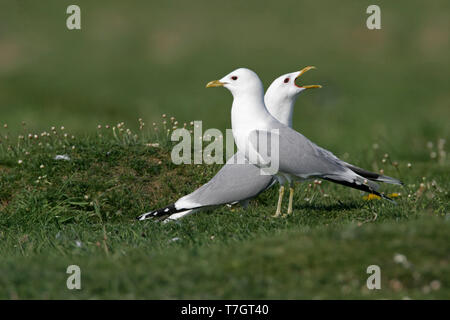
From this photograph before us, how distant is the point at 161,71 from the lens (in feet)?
63.7

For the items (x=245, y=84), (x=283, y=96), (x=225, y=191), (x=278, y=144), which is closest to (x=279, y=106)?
(x=283, y=96)

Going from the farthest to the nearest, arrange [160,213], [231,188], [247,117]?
1. [231,188]
2. [160,213]
3. [247,117]

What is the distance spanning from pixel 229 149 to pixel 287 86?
4.95ft

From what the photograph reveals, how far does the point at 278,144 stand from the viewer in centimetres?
702

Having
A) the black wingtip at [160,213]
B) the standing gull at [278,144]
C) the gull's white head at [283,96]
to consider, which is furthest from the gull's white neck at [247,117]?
the black wingtip at [160,213]

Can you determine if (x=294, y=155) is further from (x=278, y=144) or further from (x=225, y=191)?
(x=225, y=191)

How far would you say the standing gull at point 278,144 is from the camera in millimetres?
7031

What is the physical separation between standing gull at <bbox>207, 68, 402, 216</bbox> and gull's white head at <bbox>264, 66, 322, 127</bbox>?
70 centimetres

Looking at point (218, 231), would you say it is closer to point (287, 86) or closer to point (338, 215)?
point (338, 215)

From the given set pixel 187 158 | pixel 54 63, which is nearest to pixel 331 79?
pixel 54 63

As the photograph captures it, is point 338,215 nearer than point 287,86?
Yes

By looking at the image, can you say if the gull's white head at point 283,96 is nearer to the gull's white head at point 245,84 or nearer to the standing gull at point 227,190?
the standing gull at point 227,190

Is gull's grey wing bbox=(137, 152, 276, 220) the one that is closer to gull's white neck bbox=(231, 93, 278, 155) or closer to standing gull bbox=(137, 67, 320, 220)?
standing gull bbox=(137, 67, 320, 220)

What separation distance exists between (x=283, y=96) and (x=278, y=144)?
104cm
